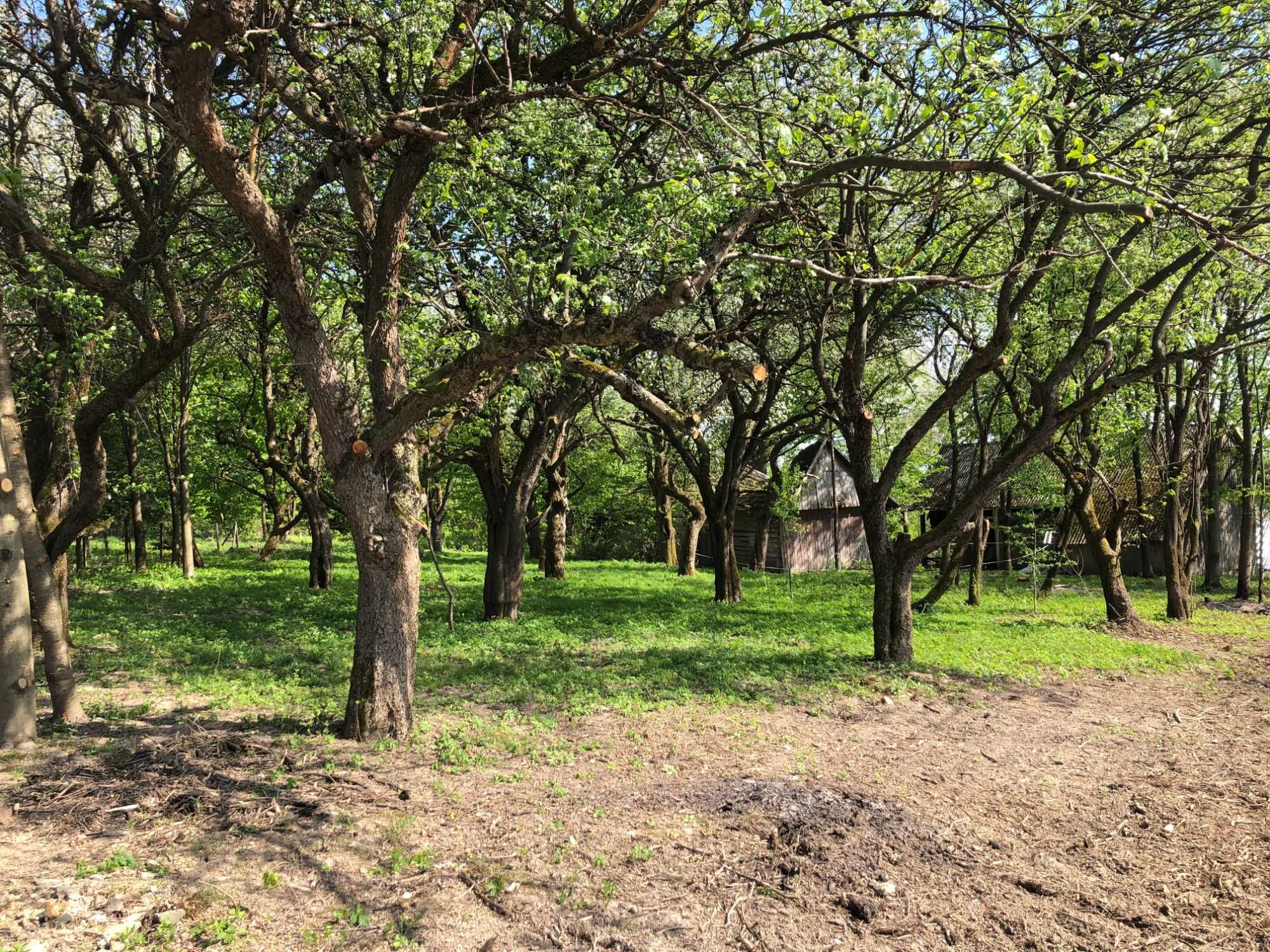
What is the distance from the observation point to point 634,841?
5.19 metres

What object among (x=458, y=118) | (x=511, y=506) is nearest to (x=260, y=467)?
(x=511, y=506)

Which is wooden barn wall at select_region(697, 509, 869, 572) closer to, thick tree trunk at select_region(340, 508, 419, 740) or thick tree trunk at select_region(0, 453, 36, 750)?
thick tree trunk at select_region(340, 508, 419, 740)

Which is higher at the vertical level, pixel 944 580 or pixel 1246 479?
pixel 1246 479

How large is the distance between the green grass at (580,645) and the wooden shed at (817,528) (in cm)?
1430

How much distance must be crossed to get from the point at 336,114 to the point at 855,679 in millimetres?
8952

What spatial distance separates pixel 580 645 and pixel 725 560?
6935 millimetres

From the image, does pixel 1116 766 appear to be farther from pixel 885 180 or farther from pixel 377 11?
pixel 377 11

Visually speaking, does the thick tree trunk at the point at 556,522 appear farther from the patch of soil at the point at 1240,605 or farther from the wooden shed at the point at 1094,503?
the patch of soil at the point at 1240,605

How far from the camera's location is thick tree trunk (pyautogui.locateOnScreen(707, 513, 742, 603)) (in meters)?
18.6

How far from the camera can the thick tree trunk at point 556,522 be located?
2262 cm

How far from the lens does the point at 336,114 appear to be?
22.3ft

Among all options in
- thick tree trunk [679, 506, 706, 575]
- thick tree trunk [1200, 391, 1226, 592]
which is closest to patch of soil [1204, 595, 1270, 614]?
thick tree trunk [1200, 391, 1226, 592]

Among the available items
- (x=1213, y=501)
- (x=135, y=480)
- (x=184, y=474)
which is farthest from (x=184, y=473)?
(x=1213, y=501)

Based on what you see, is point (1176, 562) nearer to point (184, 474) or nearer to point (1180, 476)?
point (1180, 476)
